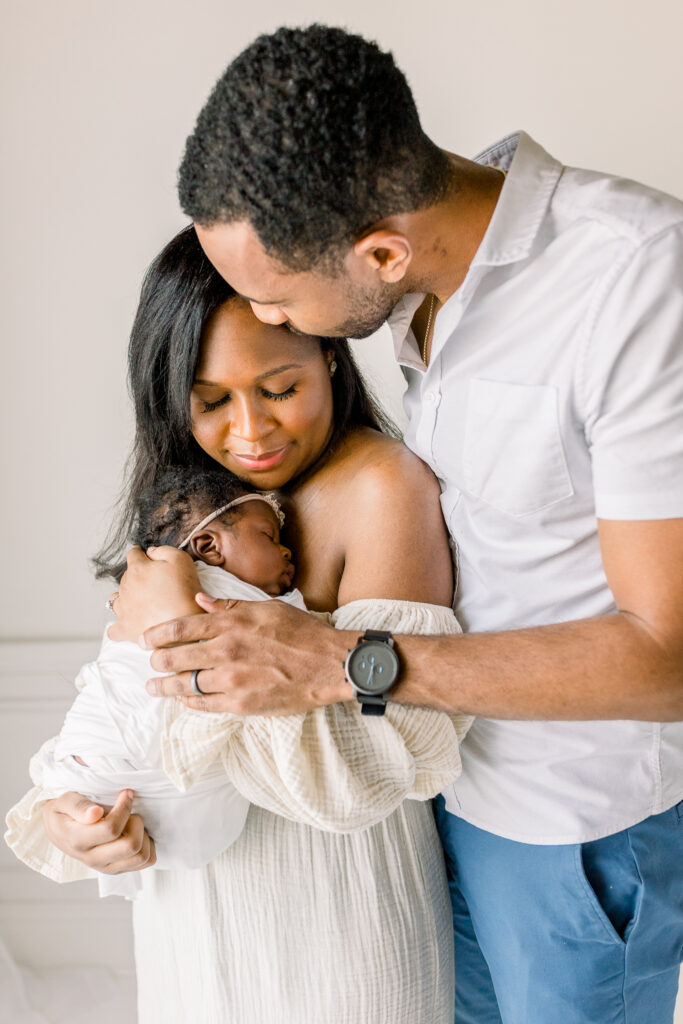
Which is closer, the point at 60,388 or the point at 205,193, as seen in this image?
the point at 205,193

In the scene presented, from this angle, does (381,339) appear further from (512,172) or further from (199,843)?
(199,843)

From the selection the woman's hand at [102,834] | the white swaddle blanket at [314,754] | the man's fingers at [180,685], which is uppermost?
the man's fingers at [180,685]

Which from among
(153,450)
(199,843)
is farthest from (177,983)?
(153,450)

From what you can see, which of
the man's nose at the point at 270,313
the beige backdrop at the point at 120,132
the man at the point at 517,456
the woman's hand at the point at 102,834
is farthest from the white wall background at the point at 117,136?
the woman's hand at the point at 102,834

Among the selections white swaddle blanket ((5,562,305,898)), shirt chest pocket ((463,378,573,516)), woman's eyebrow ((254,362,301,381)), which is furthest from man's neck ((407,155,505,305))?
white swaddle blanket ((5,562,305,898))

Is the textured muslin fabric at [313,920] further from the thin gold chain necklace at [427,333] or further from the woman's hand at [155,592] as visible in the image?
the thin gold chain necklace at [427,333]

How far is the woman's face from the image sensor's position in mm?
1431

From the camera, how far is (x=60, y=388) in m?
2.23

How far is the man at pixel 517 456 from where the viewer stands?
1.06 metres

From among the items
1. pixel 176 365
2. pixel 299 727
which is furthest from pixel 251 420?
pixel 299 727

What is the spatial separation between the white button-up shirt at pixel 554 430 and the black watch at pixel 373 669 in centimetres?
9

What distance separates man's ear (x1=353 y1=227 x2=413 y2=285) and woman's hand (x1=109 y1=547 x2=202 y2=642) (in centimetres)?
51

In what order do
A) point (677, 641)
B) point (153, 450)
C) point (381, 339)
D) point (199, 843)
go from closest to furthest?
point (677, 641) < point (199, 843) < point (153, 450) < point (381, 339)

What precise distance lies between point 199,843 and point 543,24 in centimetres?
168
